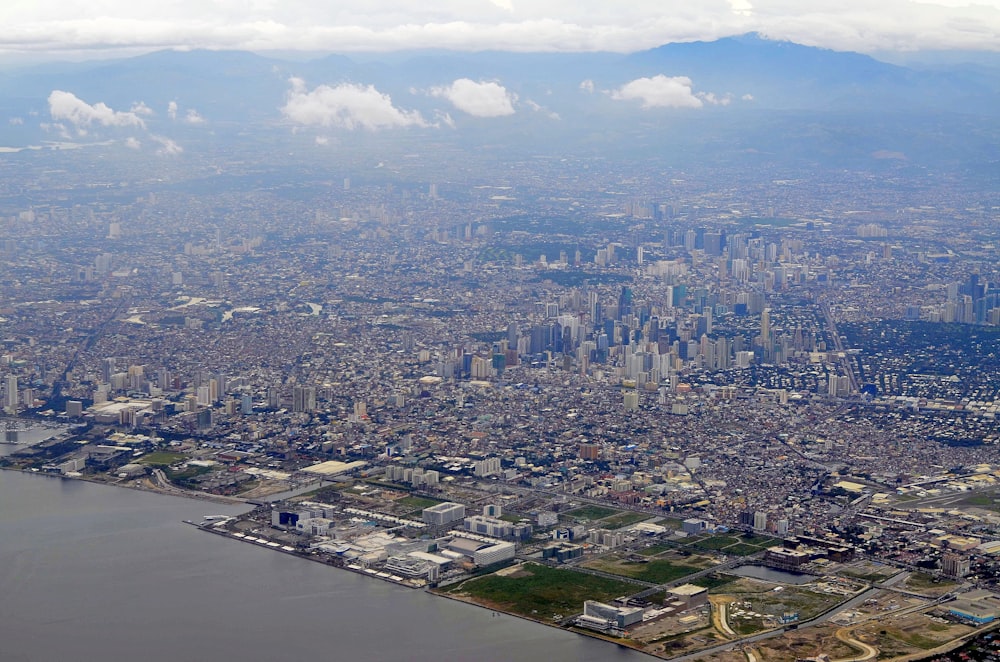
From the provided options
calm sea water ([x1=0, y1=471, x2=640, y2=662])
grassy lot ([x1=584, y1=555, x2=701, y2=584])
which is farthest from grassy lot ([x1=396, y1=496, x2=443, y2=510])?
grassy lot ([x1=584, y1=555, x2=701, y2=584])

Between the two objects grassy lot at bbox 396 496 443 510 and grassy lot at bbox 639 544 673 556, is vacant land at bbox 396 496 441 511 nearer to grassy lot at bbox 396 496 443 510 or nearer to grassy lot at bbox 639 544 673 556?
grassy lot at bbox 396 496 443 510

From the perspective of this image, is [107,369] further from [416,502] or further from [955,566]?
[955,566]

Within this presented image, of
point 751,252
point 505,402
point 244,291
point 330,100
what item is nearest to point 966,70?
point 330,100

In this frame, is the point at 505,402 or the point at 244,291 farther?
the point at 244,291

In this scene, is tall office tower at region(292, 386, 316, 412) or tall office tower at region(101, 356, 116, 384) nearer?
tall office tower at region(292, 386, 316, 412)

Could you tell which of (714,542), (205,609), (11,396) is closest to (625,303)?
(11,396)

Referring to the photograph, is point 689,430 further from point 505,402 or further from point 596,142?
point 596,142
